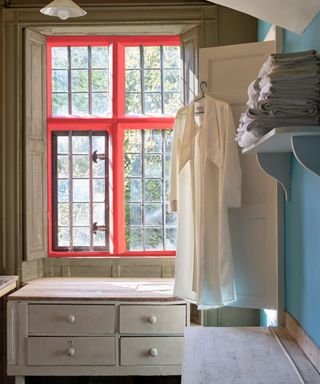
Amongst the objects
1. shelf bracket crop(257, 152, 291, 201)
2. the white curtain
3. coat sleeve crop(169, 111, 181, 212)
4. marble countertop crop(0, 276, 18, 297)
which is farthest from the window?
the white curtain

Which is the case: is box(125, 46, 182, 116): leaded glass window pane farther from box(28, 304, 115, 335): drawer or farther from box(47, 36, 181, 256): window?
box(28, 304, 115, 335): drawer

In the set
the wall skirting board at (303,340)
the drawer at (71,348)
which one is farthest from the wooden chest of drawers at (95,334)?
the wall skirting board at (303,340)

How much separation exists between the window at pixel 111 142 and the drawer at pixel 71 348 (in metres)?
0.87

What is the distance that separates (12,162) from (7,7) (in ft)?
3.73

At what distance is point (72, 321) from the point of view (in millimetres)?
3385

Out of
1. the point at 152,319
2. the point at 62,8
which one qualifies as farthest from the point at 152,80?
the point at 152,319

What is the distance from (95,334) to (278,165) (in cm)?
167

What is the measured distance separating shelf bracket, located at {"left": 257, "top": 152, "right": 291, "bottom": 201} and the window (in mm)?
1672

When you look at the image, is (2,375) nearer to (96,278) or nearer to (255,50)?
(96,278)

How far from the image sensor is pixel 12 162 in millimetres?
3891

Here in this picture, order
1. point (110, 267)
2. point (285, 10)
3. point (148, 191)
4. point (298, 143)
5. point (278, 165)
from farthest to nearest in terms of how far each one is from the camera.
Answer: point (148, 191), point (110, 267), point (278, 165), point (285, 10), point (298, 143)

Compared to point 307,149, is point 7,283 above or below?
below

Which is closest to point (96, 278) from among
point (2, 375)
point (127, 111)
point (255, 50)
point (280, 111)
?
point (2, 375)

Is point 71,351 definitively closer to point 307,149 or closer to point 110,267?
point 110,267
